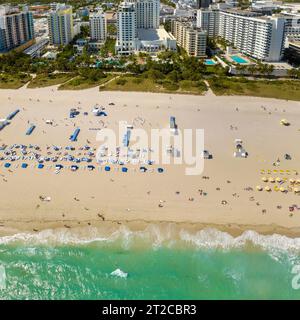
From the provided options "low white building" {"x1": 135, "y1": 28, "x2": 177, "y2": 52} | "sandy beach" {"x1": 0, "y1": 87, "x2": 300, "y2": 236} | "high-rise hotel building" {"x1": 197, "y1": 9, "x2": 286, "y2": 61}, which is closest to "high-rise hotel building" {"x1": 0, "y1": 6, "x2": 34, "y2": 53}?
"low white building" {"x1": 135, "y1": 28, "x2": 177, "y2": 52}

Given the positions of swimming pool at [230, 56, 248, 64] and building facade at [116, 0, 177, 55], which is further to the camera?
building facade at [116, 0, 177, 55]

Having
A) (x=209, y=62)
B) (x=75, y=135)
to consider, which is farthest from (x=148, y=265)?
(x=209, y=62)

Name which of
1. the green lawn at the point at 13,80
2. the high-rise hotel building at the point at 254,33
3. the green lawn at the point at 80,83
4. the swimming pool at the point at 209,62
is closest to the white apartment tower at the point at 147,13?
the high-rise hotel building at the point at 254,33

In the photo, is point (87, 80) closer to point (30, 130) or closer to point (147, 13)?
point (30, 130)

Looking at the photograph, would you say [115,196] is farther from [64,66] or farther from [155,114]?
[64,66]

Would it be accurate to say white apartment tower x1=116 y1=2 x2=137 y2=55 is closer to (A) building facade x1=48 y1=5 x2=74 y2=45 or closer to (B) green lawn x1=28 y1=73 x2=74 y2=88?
(A) building facade x1=48 y1=5 x2=74 y2=45

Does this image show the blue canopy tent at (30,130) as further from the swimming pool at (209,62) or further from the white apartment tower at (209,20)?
the white apartment tower at (209,20)
